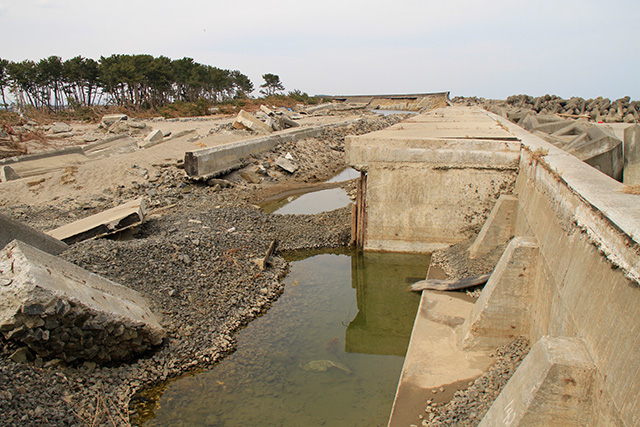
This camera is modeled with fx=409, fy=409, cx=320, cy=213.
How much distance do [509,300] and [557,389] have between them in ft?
5.64

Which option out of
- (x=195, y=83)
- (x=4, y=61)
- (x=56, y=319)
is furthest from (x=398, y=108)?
(x=56, y=319)

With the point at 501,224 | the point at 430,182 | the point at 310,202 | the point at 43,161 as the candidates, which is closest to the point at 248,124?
the point at 310,202

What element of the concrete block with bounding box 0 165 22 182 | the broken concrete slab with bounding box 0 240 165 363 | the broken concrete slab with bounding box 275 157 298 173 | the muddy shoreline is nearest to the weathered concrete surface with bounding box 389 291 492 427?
the muddy shoreline

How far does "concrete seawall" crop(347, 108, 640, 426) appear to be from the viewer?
2316 millimetres

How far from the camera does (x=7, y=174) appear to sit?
11469 mm

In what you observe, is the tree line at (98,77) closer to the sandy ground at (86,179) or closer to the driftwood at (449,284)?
the sandy ground at (86,179)

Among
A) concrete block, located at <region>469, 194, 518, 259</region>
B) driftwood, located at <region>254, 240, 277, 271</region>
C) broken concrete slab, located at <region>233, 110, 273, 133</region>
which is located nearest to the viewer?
concrete block, located at <region>469, 194, 518, 259</region>

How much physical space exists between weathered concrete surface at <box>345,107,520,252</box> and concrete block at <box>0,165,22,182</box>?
10.1 m

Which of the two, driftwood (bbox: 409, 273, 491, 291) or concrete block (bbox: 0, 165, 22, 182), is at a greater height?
concrete block (bbox: 0, 165, 22, 182)

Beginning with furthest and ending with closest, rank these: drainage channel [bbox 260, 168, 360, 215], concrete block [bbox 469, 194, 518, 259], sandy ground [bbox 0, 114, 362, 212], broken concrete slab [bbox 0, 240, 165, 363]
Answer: drainage channel [bbox 260, 168, 360, 215]
sandy ground [bbox 0, 114, 362, 212]
concrete block [bbox 469, 194, 518, 259]
broken concrete slab [bbox 0, 240, 165, 363]

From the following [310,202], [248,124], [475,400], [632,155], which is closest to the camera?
[475,400]

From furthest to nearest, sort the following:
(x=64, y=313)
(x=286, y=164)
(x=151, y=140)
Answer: (x=151, y=140)
(x=286, y=164)
(x=64, y=313)

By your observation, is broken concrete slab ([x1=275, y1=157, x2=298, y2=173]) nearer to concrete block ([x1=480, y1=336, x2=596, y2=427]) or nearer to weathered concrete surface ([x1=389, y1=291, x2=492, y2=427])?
weathered concrete surface ([x1=389, y1=291, x2=492, y2=427])

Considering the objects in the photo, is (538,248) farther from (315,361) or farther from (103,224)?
(103,224)
